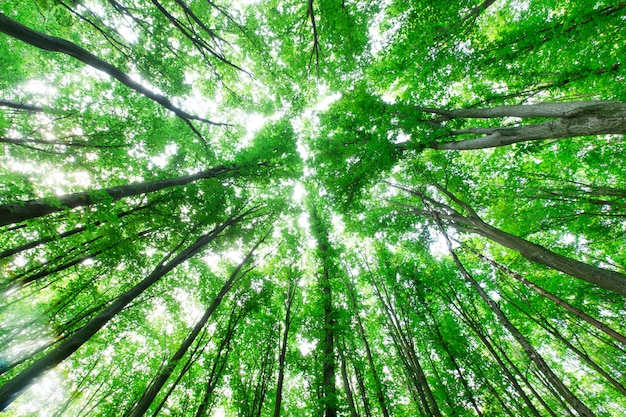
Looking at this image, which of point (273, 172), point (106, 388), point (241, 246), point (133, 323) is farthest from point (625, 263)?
point (106, 388)

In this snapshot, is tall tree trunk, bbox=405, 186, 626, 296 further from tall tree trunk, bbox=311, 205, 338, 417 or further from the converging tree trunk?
tall tree trunk, bbox=311, 205, 338, 417

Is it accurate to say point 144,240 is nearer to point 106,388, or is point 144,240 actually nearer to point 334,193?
point 334,193

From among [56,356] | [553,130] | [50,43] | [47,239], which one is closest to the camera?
[50,43]

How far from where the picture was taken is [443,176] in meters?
8.46

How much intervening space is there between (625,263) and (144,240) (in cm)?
1963

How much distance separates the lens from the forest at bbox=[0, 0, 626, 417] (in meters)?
4.35

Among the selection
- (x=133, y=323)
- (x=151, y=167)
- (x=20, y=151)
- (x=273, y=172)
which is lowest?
(x=20, y=151)

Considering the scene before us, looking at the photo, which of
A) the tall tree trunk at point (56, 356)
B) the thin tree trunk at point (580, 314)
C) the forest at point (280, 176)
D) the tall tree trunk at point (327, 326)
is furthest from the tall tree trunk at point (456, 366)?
the tall tree trunk at point (56, 356)

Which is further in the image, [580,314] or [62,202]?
[580,314]

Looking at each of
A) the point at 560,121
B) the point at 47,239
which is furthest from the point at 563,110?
Answer: the point at 47,239

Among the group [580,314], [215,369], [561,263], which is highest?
[215,369]

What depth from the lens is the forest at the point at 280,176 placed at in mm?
4352

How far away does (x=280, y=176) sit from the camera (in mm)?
7352

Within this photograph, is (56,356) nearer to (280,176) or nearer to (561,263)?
(280,176)
